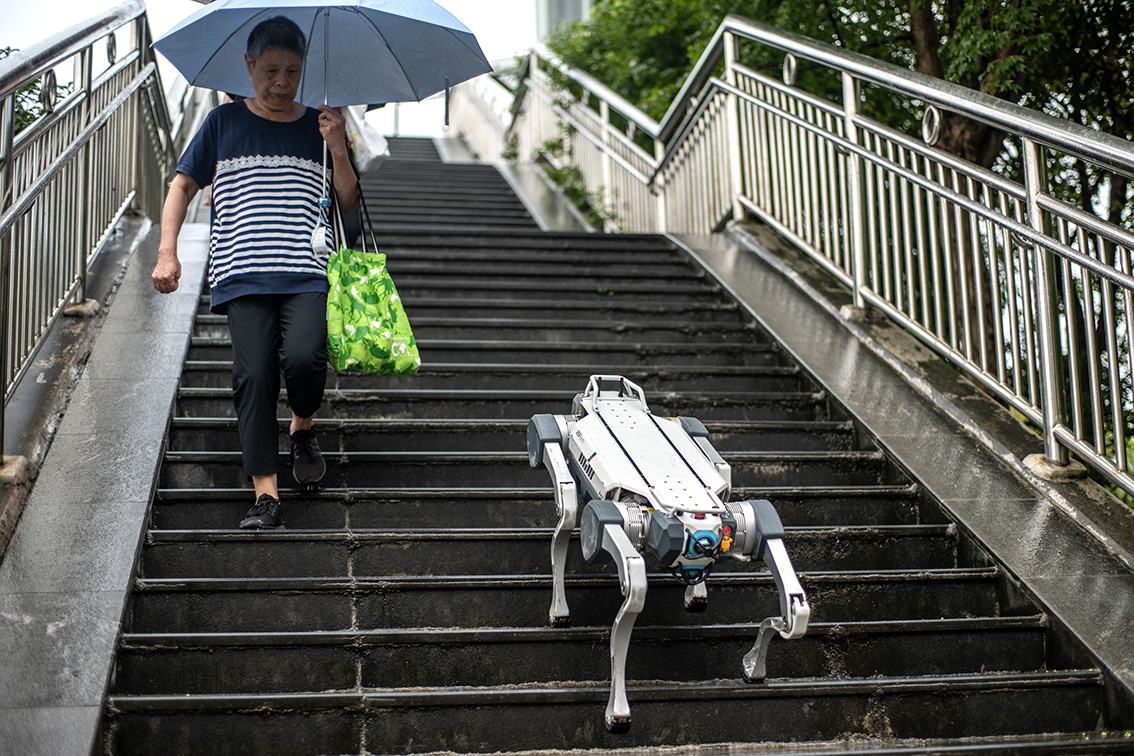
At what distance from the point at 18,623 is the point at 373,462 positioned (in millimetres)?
1301

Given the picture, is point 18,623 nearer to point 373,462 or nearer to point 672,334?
point 373,462

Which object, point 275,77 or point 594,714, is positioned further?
point 275,77

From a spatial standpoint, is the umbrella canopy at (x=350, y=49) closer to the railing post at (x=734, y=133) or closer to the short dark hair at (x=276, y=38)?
the short dark hair at (x=276, y=38)

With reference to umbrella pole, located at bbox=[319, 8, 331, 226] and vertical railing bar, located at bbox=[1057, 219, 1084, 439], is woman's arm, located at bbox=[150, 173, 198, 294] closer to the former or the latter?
umbrella pole, located at bbox=[319, 8, 331, 226]

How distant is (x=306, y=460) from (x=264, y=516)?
34 centimetres

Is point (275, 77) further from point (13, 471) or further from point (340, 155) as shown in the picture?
point (13, 471)

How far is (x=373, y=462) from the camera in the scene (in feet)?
11.6

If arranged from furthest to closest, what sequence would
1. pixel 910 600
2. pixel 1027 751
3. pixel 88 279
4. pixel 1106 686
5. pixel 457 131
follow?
pixel 457 131 → pixel 88 279 → pixel 910 600 → pixel 1106 686 → pixel 1027 751

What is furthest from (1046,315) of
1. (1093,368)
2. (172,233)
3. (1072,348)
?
(172,233)

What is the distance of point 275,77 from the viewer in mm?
3148

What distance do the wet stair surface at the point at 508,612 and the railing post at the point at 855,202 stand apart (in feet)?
2.78

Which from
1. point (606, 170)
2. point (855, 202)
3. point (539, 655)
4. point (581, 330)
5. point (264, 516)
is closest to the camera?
point (539, 655)

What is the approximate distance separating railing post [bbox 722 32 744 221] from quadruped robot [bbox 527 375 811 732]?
397 cm

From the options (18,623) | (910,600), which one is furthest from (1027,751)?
(18,623)
